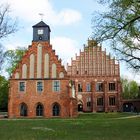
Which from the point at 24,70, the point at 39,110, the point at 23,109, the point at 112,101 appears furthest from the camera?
the point at 112,101

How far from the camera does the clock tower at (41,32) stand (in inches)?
1890

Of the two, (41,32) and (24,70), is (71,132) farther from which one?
(41,32)

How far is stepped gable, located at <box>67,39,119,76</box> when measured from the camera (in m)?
70.0

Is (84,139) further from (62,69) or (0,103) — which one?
(0,103)

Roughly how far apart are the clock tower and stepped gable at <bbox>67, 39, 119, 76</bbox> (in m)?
23.3

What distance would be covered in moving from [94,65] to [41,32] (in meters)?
24.7

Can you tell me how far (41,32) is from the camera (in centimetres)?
4812

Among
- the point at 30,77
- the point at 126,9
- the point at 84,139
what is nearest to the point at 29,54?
the point at 30,77

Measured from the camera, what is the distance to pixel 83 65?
7069cm

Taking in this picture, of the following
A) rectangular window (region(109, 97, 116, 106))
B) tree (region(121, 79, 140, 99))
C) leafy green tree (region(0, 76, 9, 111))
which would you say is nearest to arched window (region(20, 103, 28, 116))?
leafy green tree (region(0, 76, 9, 111))

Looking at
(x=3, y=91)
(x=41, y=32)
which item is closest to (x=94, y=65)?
(x=3, y=91)

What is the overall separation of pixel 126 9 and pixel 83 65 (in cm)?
4947

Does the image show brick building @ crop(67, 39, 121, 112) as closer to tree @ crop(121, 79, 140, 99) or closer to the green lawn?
tree @ crop(121, 79, 140, 99)

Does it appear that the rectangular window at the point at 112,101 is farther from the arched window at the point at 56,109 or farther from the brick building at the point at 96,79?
the arched window at the point at 56,109
